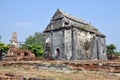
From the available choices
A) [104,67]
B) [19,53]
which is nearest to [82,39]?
[19,53]

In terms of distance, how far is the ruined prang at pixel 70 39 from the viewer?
107 feet

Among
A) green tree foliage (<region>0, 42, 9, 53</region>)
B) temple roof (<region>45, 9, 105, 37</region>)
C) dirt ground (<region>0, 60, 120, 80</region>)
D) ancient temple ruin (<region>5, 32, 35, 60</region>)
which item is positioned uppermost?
temple roof (<region>45, 9, 105, 37</region>)

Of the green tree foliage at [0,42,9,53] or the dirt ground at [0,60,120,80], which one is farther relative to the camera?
the green tree foliage at [0,42,9,53]

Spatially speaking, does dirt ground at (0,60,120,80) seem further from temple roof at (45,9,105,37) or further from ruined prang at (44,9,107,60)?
temple roof at (45,9,105,37)

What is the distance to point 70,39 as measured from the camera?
1296 inches

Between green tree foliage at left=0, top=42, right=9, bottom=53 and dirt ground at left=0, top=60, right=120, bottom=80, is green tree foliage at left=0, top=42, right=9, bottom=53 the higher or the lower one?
the higher one

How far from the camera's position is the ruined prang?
32656mm

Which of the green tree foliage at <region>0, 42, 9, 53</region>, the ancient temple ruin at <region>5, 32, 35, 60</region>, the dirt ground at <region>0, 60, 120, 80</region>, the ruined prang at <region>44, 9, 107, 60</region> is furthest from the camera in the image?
the green tree foliage at <region>0, 42, 9, 53</region>

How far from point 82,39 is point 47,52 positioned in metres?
6.32

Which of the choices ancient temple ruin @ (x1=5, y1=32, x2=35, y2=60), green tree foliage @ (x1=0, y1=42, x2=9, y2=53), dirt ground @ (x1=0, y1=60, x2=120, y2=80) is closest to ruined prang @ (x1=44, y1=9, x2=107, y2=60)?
green tree foliage @ (x1=0, y1=42, x2=9, y2=53)

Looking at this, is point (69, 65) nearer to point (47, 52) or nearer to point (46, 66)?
point (46, 66)

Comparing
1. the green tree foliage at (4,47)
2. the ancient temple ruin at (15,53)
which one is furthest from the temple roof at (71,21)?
the ancient temple ruin at (15,53)

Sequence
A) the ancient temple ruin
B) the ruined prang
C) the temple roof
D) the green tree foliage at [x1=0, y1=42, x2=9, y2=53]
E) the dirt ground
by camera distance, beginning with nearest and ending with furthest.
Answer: the dirt ground < the ancient temple ruin < the ruined prang < the temple roof < the green tree foliage at [x1=0, y1=42, x2=9, y2=53]

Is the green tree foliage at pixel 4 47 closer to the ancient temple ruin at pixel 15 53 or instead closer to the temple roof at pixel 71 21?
the temple roof at pixel 71 21
